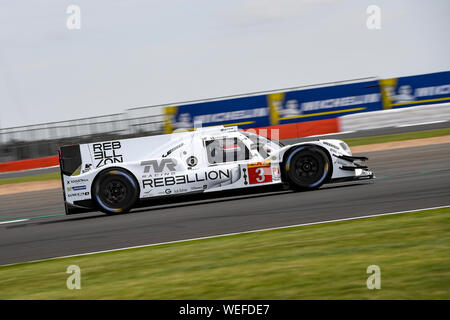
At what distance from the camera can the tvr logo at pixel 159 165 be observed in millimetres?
11219

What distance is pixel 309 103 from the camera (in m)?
28.8

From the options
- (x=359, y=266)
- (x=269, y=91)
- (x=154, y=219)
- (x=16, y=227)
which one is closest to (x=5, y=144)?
(x=269, y=91)

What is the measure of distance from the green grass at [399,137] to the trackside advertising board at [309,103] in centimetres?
452

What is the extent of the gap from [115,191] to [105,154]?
2.14 ft

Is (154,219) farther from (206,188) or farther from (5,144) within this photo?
(5,144)

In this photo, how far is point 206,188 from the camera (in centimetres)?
1120

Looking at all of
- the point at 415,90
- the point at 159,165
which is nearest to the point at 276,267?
the point at 159,165

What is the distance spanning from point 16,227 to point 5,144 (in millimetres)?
16682

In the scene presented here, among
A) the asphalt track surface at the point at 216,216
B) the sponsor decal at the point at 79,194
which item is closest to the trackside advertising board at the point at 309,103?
the asphalt track surface at the point at 216,216

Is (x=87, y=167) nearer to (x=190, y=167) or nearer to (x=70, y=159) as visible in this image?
(x=70, y=159)

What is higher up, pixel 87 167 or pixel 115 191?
pixel 87 167

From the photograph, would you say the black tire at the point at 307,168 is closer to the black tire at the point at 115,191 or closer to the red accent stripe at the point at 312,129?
the black tire at the point at 115,191

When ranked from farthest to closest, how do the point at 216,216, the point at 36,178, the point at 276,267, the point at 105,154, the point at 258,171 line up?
the point at 36,178 → the point at 105,154 → the point at 258,171 → the point at 216,216 → the point at 276,267

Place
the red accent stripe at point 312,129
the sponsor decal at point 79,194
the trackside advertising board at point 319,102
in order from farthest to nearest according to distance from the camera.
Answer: the trackside advertising board at point 319,102
the red accent stripe at point 312,129
the sponsor decal at point 79,194
